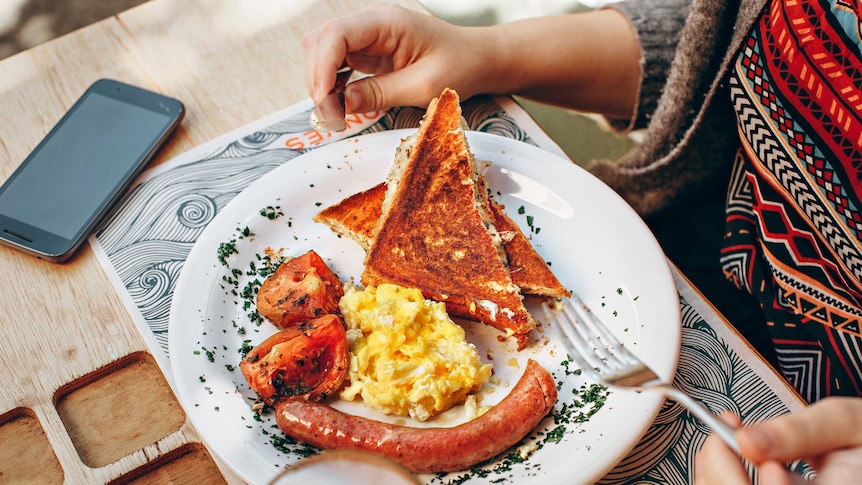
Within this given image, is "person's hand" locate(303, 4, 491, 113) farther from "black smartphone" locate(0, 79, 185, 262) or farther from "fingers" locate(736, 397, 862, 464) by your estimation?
"fingers" locate(736, 397, 862, 464)

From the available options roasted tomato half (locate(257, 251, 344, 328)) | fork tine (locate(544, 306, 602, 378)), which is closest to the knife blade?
roasted tomato half (locate(257, 251, 344, 328))

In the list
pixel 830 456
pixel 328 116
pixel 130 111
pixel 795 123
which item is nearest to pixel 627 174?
pixel 795 123

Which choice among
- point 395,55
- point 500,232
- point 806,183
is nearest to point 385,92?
point 395,55

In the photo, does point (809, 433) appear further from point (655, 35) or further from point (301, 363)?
point (655, 35)

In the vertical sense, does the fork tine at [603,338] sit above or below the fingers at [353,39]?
below

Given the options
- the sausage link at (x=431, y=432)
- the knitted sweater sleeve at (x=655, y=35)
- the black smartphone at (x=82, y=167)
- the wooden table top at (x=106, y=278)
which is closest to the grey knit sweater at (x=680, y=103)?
the knitted sweater sleeve at (x=655, y=35)

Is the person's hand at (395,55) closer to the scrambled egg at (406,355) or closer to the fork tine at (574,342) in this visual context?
the scrambled egg at (406,355)

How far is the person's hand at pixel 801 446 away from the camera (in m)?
0.88

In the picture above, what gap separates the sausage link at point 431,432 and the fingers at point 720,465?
0.38 m

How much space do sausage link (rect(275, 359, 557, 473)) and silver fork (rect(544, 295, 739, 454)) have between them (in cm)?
12

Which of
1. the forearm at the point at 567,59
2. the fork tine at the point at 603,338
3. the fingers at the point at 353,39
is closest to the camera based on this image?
the fork tine at the point at 603,338

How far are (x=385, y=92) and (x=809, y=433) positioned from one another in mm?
1323

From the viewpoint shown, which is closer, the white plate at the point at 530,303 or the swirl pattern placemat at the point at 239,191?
the white plate at the point at 530,303

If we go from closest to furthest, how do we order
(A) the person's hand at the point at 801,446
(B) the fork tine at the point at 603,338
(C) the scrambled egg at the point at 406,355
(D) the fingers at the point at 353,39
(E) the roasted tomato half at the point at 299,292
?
(A) the person's hand at the point at 801,446 < (B) the fork tine at the point at 603,338 < (C) the scrambled egg at the point at 406,355 < (E) the roasted tomato half at the point at 299,292 < (D) the fingers at the point at 353,39
